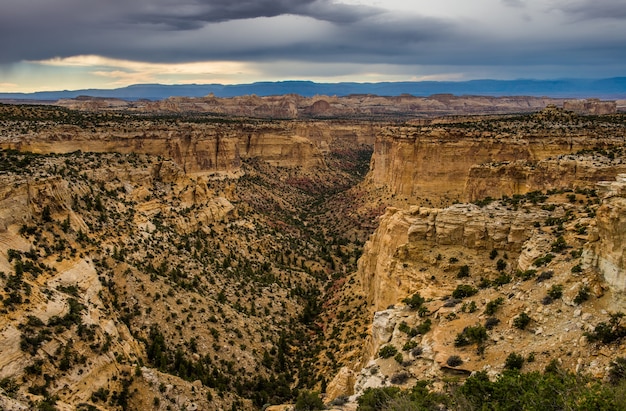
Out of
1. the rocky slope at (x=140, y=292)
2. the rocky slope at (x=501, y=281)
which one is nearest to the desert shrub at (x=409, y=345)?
the rocky slope at (x=501, y=281)

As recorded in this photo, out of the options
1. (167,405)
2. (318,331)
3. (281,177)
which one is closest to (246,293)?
(318,331)

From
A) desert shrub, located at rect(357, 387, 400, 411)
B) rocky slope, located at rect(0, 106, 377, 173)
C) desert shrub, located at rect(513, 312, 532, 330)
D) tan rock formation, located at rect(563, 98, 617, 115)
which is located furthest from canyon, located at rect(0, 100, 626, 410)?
tan rock formation, located at rect(563, 98, 617, 115)

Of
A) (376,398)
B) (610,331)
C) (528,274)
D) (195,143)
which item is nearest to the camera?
(610,331)

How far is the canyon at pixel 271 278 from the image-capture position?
1839cm

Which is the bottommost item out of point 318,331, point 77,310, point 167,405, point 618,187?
point 318,331

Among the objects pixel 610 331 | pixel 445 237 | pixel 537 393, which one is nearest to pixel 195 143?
pixel 445 237

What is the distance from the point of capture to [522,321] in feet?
58.0

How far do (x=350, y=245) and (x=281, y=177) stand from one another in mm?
42130

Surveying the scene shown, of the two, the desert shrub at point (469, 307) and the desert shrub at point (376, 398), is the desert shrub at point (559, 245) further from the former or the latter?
the desert shrub at point (376, 398)

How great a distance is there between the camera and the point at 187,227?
47.5m

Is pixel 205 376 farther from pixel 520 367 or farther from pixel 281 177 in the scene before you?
pixel 281 177

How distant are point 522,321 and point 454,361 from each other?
10.3 feet

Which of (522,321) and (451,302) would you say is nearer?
(522,321)

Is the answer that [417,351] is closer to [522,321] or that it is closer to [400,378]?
[400,378]
